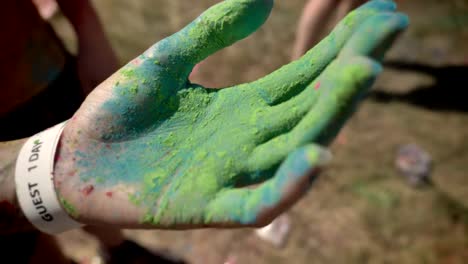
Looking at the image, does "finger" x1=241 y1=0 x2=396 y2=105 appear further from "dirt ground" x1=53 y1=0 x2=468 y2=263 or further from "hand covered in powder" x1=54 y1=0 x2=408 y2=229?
"dirt ground" x1=53 y1=0 x2=468 y2=263

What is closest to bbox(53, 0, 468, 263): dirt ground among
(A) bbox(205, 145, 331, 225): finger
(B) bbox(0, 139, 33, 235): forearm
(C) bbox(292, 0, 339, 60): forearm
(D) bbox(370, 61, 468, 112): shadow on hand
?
(D) bbox(370, 61, 468, 112): shadow on hand

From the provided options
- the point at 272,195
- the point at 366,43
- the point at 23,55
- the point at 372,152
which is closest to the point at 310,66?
the point at 366,43

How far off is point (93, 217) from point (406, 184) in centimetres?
152

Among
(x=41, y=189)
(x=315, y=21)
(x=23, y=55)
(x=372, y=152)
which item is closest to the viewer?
(x=41, y=189)

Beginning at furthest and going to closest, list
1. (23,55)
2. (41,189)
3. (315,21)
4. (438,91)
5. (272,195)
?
(438,91) → (315,21) → (23,55) → (41,189) → (272,195)

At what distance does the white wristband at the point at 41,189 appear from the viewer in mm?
631

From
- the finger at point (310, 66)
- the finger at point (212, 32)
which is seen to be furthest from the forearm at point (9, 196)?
the finger at point (310, 66)

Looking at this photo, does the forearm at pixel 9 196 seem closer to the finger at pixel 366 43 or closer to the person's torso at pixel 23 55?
the person's torso at pixel 23 55

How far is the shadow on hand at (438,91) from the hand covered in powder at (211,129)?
162 cm

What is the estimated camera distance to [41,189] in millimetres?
633

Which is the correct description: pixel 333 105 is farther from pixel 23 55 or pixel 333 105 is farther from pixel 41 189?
pixel 23 55

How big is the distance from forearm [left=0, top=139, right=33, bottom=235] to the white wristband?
3cm

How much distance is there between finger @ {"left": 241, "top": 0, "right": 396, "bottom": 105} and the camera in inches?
23.3

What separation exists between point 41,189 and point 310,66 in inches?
19.5
